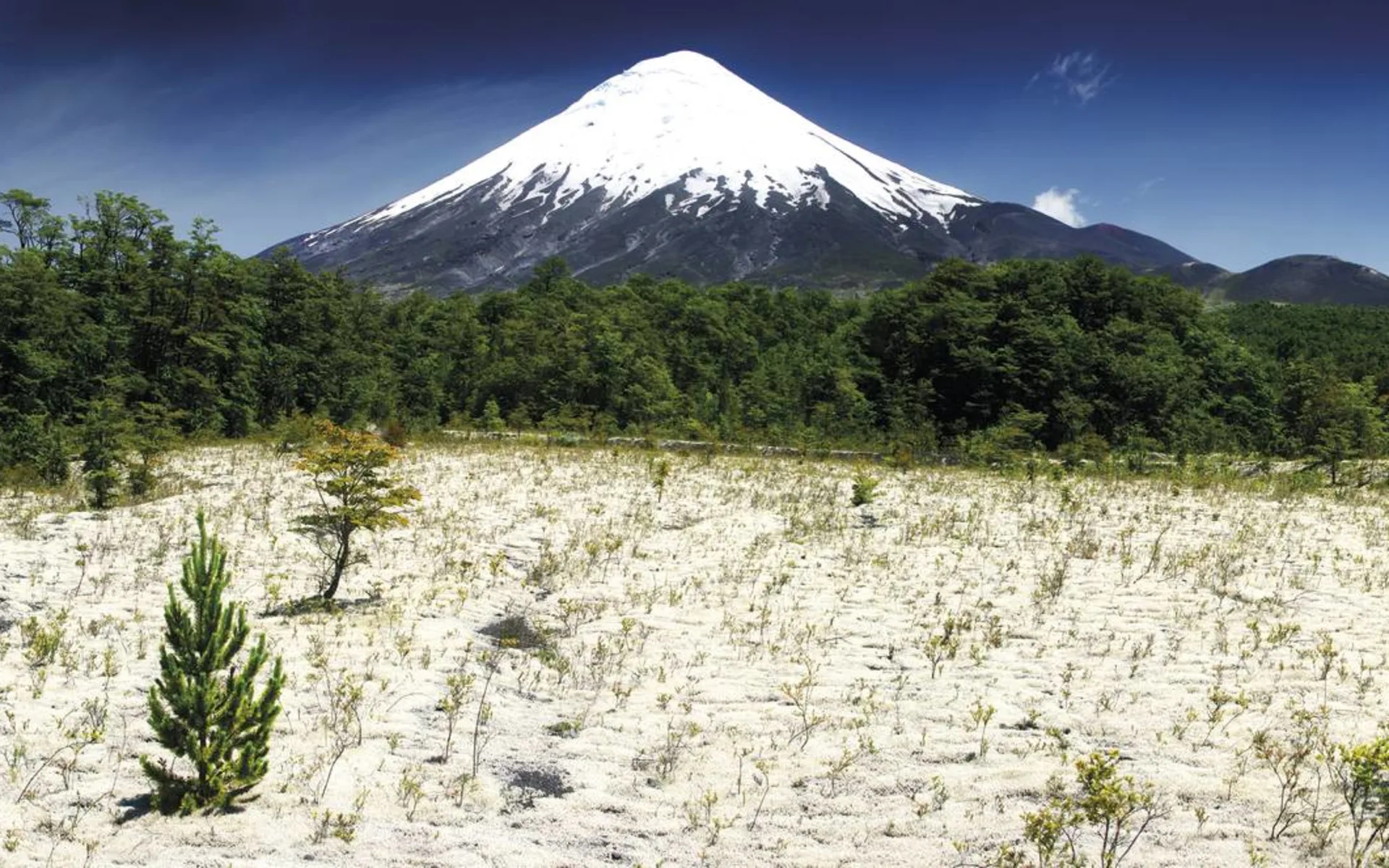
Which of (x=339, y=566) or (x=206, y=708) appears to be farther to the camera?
(x=339, y=566)

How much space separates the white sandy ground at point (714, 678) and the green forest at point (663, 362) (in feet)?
28.4

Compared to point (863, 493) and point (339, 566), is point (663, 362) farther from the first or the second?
point (339, 566)

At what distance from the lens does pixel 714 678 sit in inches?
320

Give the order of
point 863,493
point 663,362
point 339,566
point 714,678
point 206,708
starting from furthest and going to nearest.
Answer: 1. point 663,362
2. point 863,493
3. point 339,566
4. point 714,678
5. point 206,708

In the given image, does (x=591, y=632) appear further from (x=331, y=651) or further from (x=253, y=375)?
(x=253, y=375)

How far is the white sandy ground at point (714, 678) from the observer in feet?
17.5

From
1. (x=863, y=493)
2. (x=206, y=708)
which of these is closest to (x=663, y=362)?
(x=863, y=493)

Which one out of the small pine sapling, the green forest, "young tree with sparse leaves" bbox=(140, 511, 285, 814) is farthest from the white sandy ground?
the green forest

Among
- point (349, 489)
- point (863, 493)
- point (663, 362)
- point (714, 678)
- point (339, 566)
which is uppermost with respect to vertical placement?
point (663, 362)

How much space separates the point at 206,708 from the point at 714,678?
4.49 m

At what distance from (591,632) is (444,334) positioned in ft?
140

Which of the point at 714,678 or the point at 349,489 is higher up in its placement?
the point at 349,489

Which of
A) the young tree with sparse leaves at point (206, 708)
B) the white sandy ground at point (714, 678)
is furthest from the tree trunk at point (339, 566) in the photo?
the young tree with sparse leaves at point (206, 708)

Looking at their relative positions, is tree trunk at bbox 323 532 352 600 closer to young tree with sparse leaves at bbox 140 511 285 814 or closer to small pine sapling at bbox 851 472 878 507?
young tree with sparse leaves at bbox 140 511 285 814
